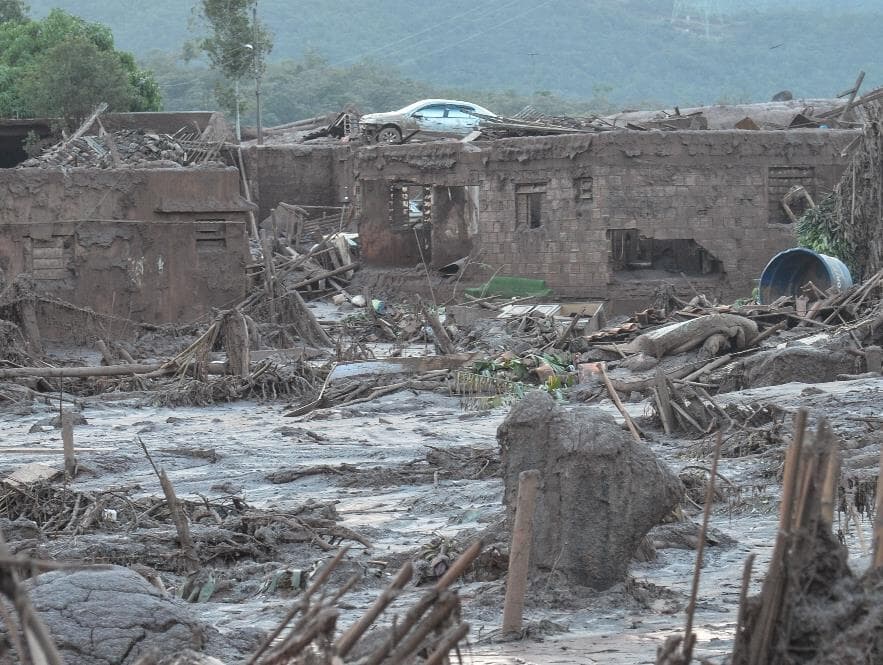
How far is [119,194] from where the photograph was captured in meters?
21.0

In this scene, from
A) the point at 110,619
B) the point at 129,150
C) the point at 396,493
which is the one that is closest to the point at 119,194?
the point at 129,150

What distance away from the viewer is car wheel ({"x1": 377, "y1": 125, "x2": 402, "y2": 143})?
3034 centimetres

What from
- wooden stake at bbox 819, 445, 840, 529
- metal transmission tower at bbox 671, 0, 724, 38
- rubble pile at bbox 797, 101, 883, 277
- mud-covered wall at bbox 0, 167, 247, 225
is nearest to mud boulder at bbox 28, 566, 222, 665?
wooden stake at bbox 819, 445, 840, 529

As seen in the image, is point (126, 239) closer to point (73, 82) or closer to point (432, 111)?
point (73, 82)

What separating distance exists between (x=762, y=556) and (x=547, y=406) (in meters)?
1.45

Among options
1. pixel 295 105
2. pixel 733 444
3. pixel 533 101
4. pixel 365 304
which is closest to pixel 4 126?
pixel 365 304

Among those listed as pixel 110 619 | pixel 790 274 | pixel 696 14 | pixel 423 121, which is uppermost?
pixel 696 14

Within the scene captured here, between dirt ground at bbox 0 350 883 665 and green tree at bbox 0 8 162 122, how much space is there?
61.3ft

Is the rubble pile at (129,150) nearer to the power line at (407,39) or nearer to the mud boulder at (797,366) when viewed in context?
the mud boulder at (797,366)

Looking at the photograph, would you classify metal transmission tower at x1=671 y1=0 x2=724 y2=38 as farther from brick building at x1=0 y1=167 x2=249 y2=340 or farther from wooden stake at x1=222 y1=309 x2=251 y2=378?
wooden stake at x1=222 y1=309 x2=251 y2=378

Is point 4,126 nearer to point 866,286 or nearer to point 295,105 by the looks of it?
point 866,286

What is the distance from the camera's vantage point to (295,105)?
233ft

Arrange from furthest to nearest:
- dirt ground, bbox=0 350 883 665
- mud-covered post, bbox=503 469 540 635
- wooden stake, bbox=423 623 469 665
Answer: dirt ground, bbox=0 350 883 665
mud-covered post, bbox=503 469 540 635
wooden stake, bbox=423 623 469 665

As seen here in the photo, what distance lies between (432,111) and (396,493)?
967 inches
